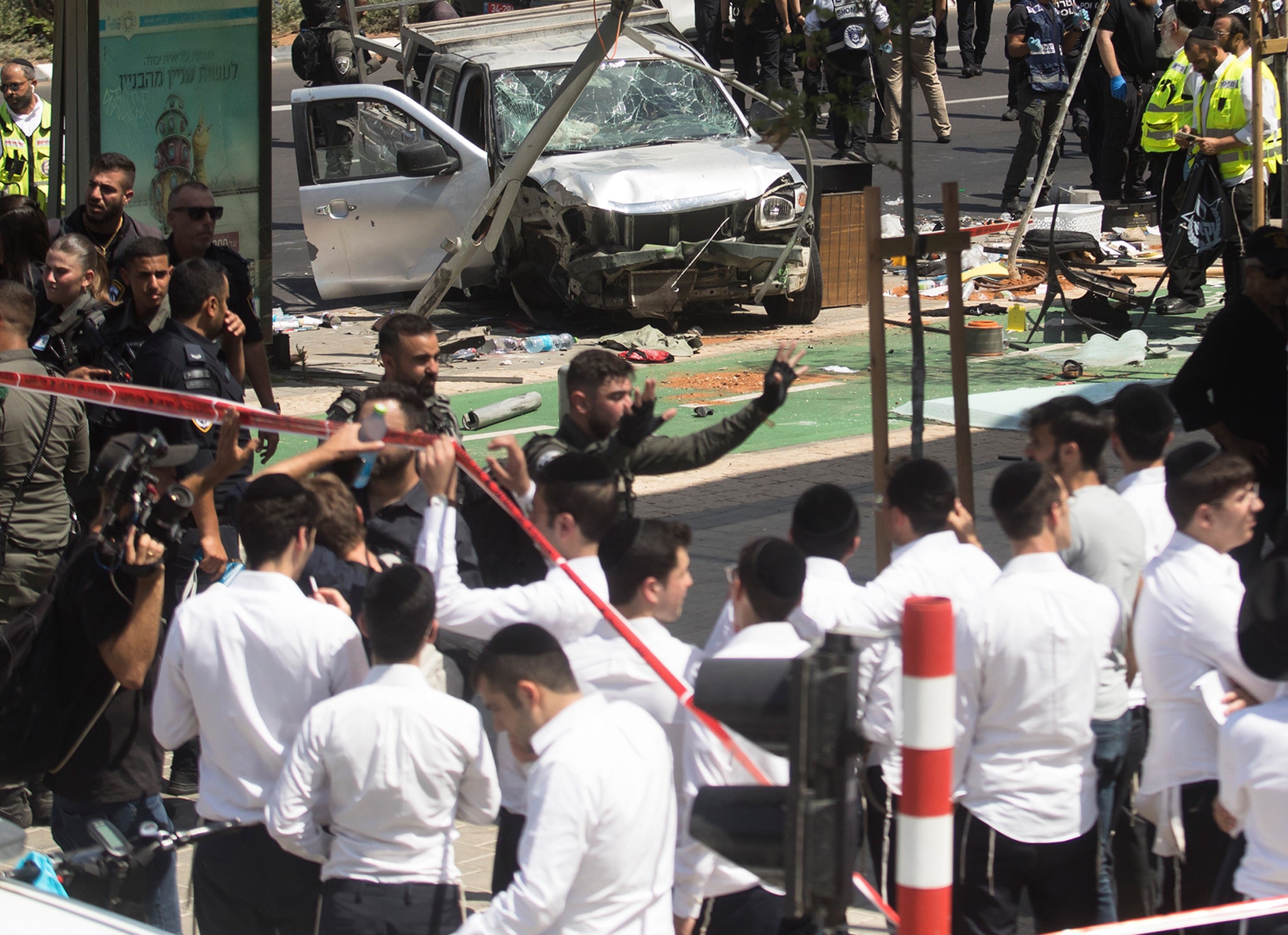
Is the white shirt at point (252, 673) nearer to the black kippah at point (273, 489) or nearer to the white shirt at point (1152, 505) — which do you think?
the black kippah at point (273, 489)

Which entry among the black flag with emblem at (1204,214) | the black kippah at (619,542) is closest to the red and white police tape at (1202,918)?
the black kippah at (619,542)

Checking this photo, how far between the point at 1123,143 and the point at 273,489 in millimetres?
16258

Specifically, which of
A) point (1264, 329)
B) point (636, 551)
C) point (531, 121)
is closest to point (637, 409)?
point (636, 551)

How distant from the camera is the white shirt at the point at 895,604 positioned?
164 inches

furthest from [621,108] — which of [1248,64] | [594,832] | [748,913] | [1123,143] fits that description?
[594,832]

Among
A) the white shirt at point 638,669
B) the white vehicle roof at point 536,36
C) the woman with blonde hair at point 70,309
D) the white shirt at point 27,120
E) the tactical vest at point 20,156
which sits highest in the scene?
the white vehicle roof at point 536,36

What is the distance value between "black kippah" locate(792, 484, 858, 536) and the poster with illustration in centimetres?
747

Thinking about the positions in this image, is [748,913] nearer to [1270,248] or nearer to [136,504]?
[136,504]

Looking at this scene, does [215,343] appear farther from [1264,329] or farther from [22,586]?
[1264,329]

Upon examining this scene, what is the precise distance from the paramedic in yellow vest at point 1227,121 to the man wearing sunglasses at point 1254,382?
19.6 feet

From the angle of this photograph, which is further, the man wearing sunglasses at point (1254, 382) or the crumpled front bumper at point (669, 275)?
the crumpled front bumper at point (669, 275)

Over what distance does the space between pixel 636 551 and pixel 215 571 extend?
6.98 ft

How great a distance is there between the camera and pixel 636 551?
3961 millimetres

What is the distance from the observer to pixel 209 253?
7613 millimetres
